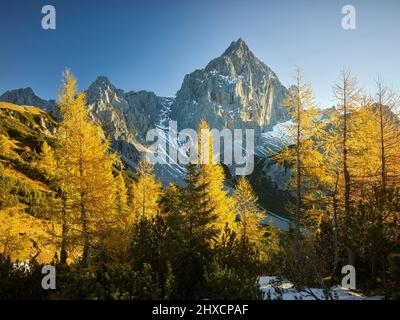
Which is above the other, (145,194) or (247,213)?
(145,194)

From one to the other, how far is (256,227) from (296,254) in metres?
18.7

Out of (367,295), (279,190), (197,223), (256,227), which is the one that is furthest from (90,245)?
(279,190)

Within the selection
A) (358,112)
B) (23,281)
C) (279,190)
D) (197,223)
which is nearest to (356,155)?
(358,112)

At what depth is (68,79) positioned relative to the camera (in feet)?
53.6

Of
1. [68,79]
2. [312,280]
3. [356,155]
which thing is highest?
[68,79]

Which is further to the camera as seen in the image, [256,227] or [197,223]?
[256,227]

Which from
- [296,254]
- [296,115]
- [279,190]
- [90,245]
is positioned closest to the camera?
[296,254]

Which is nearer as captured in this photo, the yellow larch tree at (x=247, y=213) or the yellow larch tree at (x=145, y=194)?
the yellow larch tree at (x=247, y=213)

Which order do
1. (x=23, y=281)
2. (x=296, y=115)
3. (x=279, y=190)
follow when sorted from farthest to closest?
(x=279, y=190), (x=296, y=115), (x=23, y=281)

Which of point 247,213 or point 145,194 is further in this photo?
point 145,194

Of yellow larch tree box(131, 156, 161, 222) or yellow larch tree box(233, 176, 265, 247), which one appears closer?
yellow larch tree box(233, 176, 265, 247)
